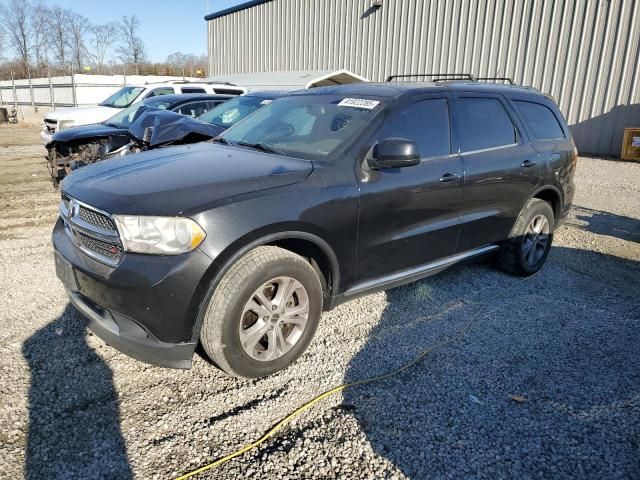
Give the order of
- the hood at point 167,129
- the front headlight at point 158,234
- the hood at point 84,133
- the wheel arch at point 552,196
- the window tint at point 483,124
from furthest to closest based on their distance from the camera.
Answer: the hood at point 84,133 → the hood at point 167,129 → the wheel arch at point 552,196 → the window tint at point 483,124 → the front headlight at point 158,234

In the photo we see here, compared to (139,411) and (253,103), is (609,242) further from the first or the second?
(139,411)

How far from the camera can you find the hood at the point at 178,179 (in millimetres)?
2477

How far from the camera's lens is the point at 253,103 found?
7188mm

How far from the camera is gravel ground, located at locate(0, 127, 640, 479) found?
7.34 ft

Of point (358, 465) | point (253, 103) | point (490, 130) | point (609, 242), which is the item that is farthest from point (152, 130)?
point (609, 242)

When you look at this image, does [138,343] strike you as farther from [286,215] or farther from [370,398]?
[370,398]

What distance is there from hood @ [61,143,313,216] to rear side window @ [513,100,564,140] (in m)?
2.62

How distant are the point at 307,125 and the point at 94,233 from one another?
1.76 metres

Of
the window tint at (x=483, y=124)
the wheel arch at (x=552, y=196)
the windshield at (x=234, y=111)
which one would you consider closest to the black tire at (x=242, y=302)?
the window tint at (x=483, y=124)

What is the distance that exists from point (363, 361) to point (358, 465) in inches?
36.1

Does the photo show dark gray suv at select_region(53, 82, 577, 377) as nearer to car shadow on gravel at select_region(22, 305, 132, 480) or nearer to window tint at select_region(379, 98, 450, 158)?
window tint at select_region(379, 98, 450, 158)

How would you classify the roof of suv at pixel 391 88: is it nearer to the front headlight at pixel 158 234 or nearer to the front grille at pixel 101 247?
the front headlight at pixel 158 234

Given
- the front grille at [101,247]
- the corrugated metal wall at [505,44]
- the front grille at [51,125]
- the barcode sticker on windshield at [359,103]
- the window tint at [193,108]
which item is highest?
the corrugated metal wall at [505,44]

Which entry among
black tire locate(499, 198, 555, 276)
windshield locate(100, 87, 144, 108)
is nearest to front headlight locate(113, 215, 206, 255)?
black tire locate(499, 198, 555, 276)
